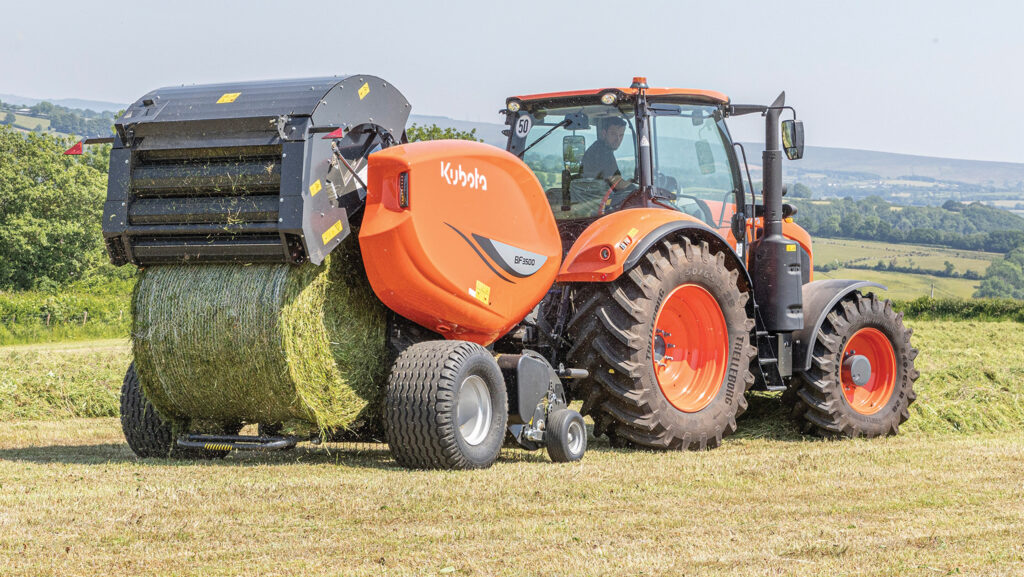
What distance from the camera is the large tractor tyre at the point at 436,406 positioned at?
6.79m

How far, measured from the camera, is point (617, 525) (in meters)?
5.35

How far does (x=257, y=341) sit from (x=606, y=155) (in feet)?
10.9

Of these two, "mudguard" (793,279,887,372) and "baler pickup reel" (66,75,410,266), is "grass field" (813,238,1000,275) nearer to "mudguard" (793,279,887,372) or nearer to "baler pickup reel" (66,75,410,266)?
"mudguard" (793,279,887,372)

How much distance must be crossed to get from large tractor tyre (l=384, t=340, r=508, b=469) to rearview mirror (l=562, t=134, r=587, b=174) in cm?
222

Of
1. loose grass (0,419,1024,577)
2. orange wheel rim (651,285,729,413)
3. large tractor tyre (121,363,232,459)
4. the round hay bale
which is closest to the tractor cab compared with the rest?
orange wheel rim (651,285,729,413)

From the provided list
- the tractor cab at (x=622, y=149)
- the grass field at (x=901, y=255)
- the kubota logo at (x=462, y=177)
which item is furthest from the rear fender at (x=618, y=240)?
the grass field at (x=901, y=255)

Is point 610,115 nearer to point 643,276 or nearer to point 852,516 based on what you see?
point 643,276

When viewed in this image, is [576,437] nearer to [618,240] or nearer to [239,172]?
[618,240]

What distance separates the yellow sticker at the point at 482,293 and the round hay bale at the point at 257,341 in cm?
72

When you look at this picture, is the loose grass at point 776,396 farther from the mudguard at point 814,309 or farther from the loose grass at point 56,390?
the mudguard at point 814,309

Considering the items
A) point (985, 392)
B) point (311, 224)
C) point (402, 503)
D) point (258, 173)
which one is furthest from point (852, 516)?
point (985, 392)

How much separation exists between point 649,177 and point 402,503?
373 cm

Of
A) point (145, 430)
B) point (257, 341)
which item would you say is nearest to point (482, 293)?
point (257, 341)

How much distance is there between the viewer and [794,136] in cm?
874
